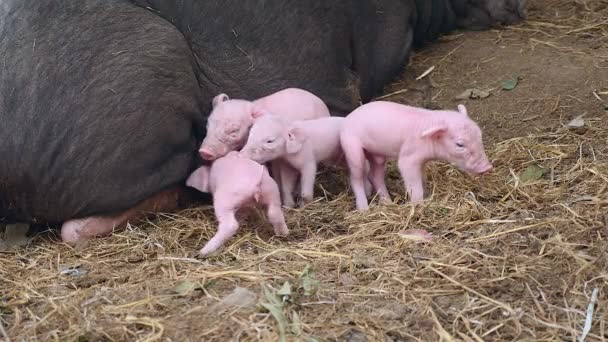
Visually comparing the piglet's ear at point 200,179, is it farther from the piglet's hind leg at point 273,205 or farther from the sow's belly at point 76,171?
the piglet's hind leg at point 273,205

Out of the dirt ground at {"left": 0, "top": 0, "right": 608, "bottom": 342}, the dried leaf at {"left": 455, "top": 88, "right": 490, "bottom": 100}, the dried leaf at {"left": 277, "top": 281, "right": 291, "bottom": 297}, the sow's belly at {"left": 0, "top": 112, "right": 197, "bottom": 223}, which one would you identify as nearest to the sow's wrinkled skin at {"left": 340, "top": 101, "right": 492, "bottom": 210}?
the dirt ground at {"left": 0, "top": 0, "right": 608, "bottom": 342}

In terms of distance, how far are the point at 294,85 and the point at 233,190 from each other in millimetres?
987

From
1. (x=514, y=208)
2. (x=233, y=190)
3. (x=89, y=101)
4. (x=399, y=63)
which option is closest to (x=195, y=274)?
(x=233, y=190)

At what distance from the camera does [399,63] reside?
510 centimetres

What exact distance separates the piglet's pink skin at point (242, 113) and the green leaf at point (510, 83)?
1.12m

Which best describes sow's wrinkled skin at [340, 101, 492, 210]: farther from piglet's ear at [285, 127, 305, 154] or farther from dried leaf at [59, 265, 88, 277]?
dried leaf at [59, 265, 88, 277]

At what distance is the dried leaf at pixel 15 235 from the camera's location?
3947 mm

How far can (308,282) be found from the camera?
10.3 ft

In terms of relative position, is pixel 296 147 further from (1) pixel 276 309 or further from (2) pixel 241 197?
(1) pixel 276 309

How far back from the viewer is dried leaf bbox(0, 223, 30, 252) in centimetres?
395

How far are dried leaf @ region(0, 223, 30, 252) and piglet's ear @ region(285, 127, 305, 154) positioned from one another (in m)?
1.11

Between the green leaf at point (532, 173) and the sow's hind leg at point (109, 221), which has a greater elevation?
the sow's hind leg at point (109, 221)

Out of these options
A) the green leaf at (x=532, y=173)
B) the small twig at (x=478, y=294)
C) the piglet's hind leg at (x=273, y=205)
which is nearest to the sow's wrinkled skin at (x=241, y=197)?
the piglet's hind leg at (x=273, y=205)

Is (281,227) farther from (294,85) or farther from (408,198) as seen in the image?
(294,85)
